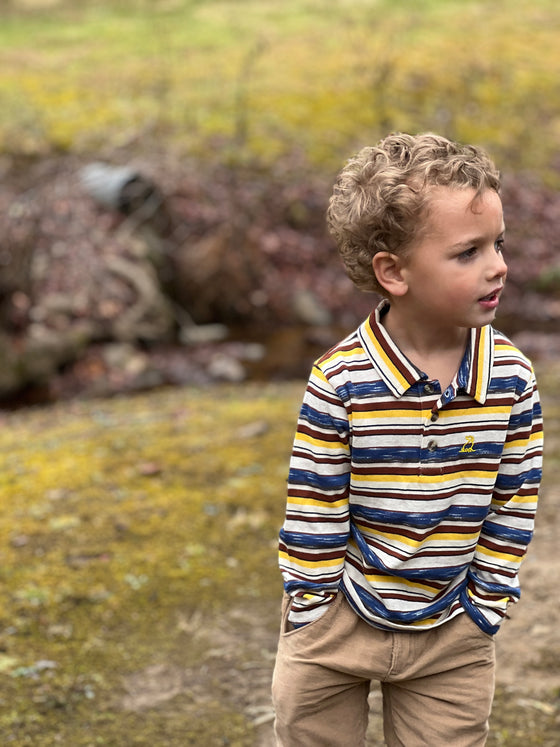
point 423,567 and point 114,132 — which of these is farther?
point 114,132

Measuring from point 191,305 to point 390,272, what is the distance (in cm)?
1034

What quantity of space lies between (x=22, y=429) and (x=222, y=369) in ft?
10.5

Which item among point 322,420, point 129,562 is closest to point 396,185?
point 322,420

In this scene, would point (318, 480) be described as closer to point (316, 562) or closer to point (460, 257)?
point (316, 562)

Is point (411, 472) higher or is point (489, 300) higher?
point (489, 300)

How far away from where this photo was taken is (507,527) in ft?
7.37

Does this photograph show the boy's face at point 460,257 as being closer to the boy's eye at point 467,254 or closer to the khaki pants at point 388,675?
the boy's eye at point 467,254

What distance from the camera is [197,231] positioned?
42.6 feet

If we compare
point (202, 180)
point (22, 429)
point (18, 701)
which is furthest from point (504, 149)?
point (18, 701)

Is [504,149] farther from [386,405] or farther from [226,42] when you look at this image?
[386,405]

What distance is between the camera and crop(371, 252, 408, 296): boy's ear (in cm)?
212

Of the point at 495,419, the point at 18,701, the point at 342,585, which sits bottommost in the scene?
the point at 18,701

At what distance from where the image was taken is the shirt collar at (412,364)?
2094mm

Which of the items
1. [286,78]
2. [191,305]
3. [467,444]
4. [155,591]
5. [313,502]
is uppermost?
[286,78]
